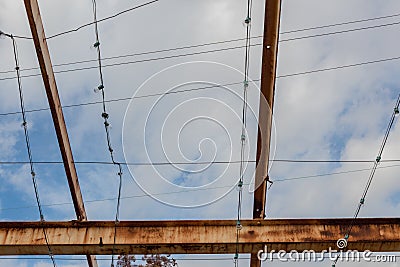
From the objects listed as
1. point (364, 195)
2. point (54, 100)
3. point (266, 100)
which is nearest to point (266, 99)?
point (266, 100)

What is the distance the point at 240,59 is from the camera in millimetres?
6766

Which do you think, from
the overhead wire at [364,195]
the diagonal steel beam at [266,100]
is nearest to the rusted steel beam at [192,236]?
the overhead wire at [364,195]

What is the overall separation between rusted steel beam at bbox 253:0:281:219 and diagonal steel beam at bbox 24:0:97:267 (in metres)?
2.15

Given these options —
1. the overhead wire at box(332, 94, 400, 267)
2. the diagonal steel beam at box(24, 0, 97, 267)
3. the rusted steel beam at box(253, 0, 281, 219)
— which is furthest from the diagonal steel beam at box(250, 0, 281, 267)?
the diagonal steel beam at box(24, 0, 97, 267)

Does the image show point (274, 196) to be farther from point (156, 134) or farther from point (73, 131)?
point (73, 131)

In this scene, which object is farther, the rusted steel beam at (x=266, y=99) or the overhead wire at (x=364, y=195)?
the overhead wire at (x=364, y=195)

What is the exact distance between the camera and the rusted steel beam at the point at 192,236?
6.43m

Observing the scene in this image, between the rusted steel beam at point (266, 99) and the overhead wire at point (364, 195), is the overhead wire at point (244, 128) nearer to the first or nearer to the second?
the rusted steel beam at point (266, 99)

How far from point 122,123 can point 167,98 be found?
0.63 m

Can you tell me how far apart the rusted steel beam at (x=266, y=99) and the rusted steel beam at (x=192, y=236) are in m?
0.34

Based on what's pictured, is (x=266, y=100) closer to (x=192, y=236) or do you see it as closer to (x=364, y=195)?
(x=364, y=195)

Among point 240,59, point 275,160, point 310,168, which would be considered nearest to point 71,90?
point 240,59

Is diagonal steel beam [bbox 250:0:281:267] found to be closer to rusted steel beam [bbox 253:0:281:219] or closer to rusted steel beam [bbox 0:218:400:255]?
rusted steel beam [bbox 253:0:281:219]

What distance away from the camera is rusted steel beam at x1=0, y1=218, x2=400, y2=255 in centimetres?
643
